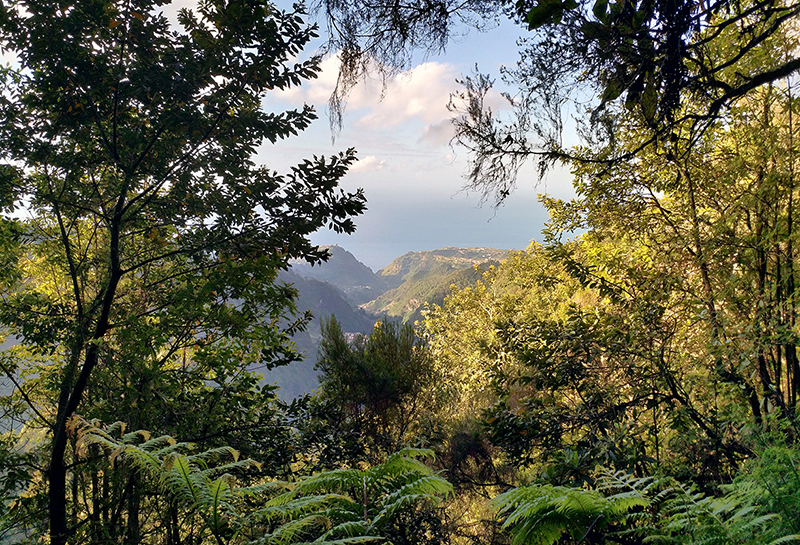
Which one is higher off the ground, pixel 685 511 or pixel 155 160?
pixel 155 160

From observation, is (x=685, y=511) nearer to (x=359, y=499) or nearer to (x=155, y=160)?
(x=359, y=499)

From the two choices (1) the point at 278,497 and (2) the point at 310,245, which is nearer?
(1) the point at 278,497

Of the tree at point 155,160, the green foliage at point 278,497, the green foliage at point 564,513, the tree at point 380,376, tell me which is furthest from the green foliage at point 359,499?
the tree at point 380,376

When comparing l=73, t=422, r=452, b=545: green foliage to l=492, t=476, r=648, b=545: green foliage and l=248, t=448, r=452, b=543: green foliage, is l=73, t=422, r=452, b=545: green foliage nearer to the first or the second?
l=248, t=448, r=452, b=543: green foliage

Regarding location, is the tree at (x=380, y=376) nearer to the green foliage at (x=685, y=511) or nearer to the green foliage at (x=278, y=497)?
the green foliage at (x=278, y=497)

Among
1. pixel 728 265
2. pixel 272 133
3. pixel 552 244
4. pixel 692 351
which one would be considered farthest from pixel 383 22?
pixel 692 351

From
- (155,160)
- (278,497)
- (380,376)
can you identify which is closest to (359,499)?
(278,497)

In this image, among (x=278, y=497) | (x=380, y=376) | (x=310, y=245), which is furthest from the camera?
(x=380, y=376)

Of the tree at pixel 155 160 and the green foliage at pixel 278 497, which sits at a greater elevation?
the tree at pixel 155 160

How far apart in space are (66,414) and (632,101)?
4018mm

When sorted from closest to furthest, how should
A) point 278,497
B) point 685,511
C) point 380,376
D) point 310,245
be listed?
point 685,511 → point 278,497 → point 310,245 → point 380,376

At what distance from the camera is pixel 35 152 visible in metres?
2.86

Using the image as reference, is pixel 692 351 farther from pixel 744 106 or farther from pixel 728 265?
pixel 744 106

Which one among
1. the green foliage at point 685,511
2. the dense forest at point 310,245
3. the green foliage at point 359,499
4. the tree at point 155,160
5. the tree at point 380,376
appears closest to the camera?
the green foliage at point 685,511
